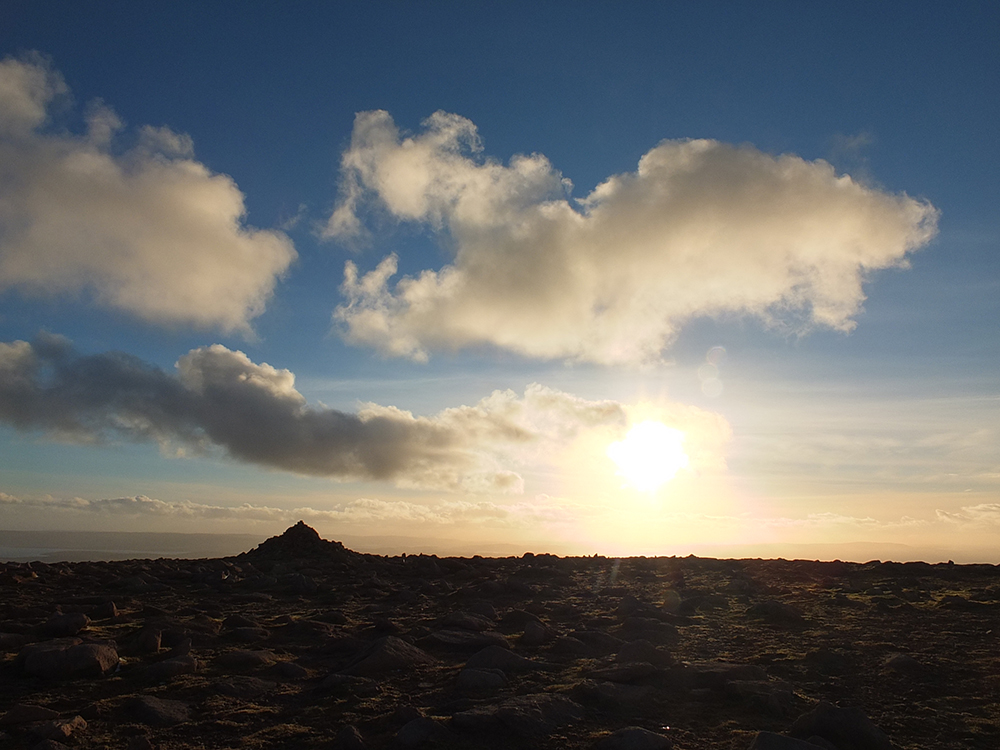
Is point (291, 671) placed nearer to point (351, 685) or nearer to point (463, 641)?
point (351, 685)

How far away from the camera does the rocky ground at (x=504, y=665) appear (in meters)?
7.23

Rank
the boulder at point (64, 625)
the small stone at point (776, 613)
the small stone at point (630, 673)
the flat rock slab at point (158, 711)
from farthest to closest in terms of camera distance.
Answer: the small stone at point (776, 613) < the boulder at point (64, 625) < the small stone at point (630, 673) < the flat rock slab at point (158, 711)

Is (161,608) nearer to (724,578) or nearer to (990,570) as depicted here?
(724,578)

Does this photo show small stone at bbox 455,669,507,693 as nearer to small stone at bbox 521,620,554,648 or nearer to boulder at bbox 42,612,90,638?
small stone at bbox 521,620,554,648

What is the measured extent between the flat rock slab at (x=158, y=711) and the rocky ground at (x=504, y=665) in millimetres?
26

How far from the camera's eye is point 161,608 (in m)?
14.5

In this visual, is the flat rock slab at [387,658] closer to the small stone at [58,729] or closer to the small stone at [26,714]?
the small stone at [58,729]

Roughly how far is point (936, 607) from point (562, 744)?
1168cm

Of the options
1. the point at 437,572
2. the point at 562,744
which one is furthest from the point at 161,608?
the point at 562,744

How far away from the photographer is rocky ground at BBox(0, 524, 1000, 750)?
23.7ft

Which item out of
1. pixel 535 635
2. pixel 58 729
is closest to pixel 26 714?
pixel 58 729

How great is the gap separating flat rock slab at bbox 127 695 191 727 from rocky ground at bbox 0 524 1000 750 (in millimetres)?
26

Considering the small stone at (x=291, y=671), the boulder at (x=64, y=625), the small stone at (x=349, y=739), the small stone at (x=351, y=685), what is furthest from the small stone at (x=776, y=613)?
the boulder at (x=64, y=625)

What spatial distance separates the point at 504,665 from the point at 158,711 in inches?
191
